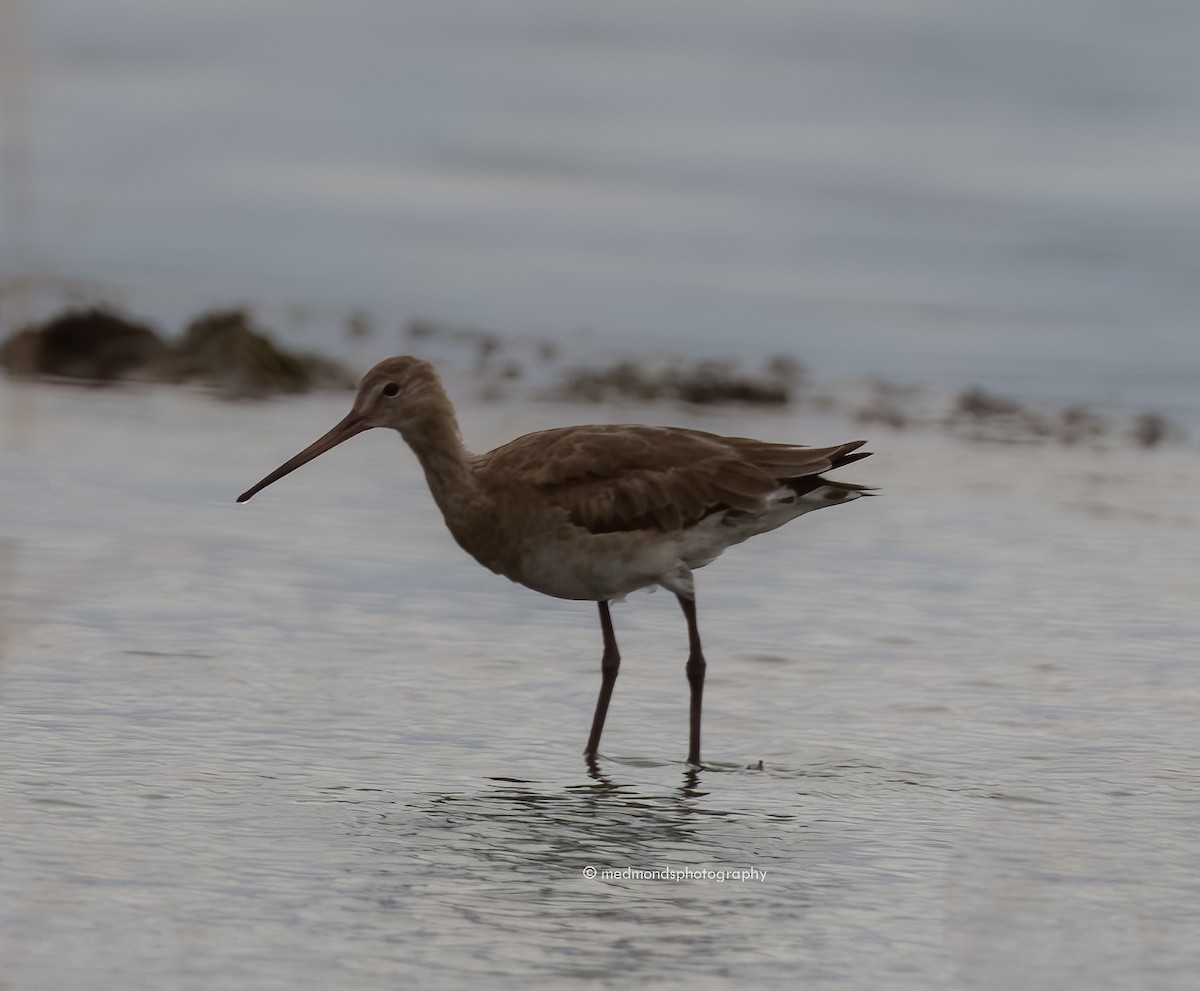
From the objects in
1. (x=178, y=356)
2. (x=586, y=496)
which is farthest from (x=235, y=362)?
(x=586, y=496)

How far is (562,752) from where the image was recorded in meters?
7.04

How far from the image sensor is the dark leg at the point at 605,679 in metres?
7.10

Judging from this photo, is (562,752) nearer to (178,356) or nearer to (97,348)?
(178,356)

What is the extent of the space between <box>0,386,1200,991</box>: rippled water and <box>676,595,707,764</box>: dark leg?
4.4 inches

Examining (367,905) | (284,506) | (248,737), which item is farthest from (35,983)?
(284,506)

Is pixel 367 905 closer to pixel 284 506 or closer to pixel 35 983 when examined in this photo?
pixel 35 983

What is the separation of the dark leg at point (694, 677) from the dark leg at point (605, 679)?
0.27 m

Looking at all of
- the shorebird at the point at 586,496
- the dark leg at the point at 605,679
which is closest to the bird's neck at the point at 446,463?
the shorebird at the point at 586,496

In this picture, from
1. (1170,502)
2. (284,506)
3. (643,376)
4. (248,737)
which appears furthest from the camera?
(643,376)

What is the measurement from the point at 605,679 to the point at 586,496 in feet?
2.14

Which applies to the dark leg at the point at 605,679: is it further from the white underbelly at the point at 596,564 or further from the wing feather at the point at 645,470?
the wing feather at the point at 645,470

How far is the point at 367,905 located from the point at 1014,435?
11.2 meters

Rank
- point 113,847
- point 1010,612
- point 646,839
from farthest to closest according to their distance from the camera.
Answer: point 1010,612 → point 646,839 → point 113,847

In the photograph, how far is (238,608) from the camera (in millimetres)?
8773
